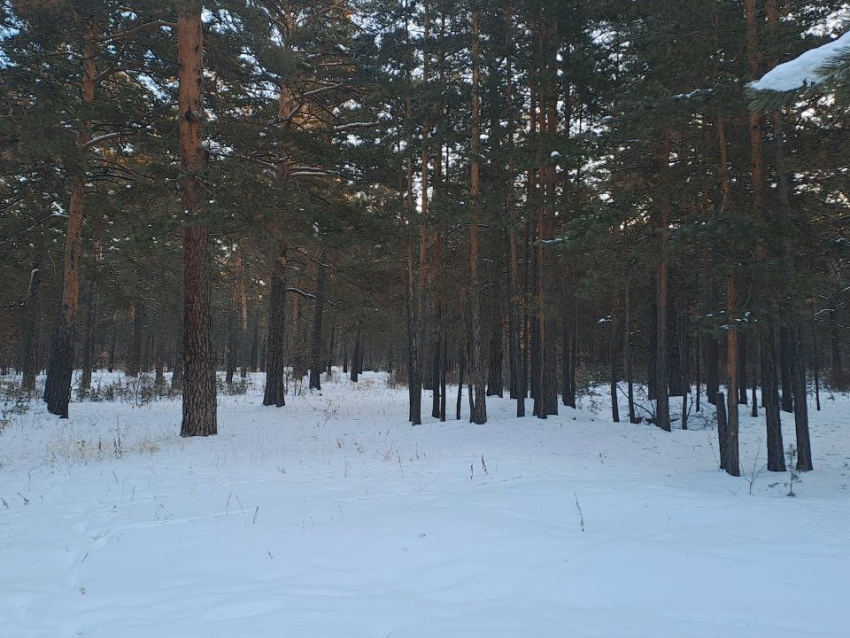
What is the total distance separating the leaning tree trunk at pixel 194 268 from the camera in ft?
35.3

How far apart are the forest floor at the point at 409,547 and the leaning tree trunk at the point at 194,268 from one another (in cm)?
195

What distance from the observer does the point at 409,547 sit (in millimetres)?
4133

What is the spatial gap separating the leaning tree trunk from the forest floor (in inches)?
76.7

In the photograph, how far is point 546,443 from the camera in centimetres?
1177

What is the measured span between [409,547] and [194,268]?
878 centimetres

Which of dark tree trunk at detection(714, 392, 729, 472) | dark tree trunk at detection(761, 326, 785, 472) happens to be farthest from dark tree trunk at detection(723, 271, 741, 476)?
dark tree trunk at detection(761, 326, 785, 472)

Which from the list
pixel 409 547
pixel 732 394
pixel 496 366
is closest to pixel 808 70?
pixel 409 547

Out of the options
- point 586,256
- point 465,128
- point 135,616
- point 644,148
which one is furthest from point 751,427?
point 135,616

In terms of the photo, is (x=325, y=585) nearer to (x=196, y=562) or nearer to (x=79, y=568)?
(x=196, y=562)

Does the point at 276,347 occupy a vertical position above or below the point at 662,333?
below

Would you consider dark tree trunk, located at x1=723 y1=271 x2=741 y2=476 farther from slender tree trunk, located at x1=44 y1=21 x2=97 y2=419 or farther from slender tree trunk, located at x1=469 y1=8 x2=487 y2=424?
slender tree trunk, located at x1=44 y1=21 x2=97 y2=419

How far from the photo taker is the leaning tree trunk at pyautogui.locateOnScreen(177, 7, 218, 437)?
35.3 ft

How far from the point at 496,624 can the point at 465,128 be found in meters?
13.4

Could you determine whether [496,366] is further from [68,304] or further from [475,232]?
[68,304]
